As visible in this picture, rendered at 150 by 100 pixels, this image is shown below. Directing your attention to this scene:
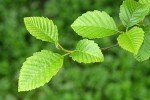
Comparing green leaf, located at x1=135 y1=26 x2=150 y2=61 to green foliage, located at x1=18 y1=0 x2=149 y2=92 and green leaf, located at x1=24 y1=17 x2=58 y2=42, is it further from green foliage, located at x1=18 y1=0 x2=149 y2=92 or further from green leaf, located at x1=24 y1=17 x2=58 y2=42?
green leaf, located at x1=24 y1=17 x2=58 y2=42

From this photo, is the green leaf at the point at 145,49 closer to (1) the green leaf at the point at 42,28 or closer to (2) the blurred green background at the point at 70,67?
(1) the green leaf at the point at 42,28

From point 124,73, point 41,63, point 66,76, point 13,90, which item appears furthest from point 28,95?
point 41,63

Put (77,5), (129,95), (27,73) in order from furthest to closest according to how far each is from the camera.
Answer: (77,5)
(129,95)
(27,73)

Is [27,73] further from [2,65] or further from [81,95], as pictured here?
[2,65]

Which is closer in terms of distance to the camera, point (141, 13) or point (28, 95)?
point (141, 13)

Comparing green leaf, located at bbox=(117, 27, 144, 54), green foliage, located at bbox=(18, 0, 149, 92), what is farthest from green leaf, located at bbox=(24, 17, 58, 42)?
green leaf, located at bbox=(117, 27, 144, 54)

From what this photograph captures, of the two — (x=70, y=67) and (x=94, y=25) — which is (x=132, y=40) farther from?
(x=70, y=67)

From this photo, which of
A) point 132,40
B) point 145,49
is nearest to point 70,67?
point 145,49
